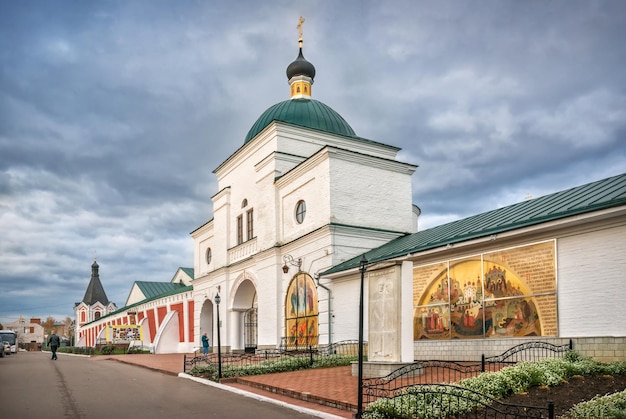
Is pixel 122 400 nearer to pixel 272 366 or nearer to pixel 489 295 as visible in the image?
pixel 272 366

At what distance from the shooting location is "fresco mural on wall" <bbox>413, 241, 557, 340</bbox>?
14117 millimetres

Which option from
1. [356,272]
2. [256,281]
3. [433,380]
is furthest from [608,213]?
[256,281]

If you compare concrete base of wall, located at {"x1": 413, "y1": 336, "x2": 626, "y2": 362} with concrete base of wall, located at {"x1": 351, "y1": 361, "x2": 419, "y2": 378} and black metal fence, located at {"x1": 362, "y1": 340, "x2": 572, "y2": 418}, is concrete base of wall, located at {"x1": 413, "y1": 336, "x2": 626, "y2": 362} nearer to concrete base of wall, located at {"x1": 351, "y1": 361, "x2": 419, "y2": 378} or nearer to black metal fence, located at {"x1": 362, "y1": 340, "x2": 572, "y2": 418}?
black metal fence, located at {"x1": 362, "y1": 340, "x2": 572, "y2": 418}

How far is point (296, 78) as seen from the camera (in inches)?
1288

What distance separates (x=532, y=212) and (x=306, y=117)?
1624 cm

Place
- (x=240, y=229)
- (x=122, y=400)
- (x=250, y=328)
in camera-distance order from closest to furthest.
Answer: (x=122, y=400), (x=240, y=229), (x=250, y=328)

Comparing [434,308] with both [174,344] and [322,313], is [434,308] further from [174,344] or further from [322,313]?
[174,344]

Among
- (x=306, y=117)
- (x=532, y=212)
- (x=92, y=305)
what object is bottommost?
(x=92, y=305)

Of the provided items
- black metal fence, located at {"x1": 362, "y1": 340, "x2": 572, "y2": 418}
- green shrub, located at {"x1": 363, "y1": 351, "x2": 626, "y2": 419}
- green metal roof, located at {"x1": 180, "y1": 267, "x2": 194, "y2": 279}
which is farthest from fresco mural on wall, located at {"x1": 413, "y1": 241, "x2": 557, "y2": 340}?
green metal roof, located at {"x1": 180, "y1": 267, "x2": 194, "y2": 279}

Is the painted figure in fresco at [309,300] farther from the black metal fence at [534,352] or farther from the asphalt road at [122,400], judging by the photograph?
the black metal fence at [534,352]

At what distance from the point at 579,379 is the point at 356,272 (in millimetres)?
10205

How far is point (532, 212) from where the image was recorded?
606 inches

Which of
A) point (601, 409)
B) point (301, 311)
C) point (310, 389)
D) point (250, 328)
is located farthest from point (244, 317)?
point (601, 409)

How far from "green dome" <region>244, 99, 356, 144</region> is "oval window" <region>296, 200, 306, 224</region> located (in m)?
4.85
